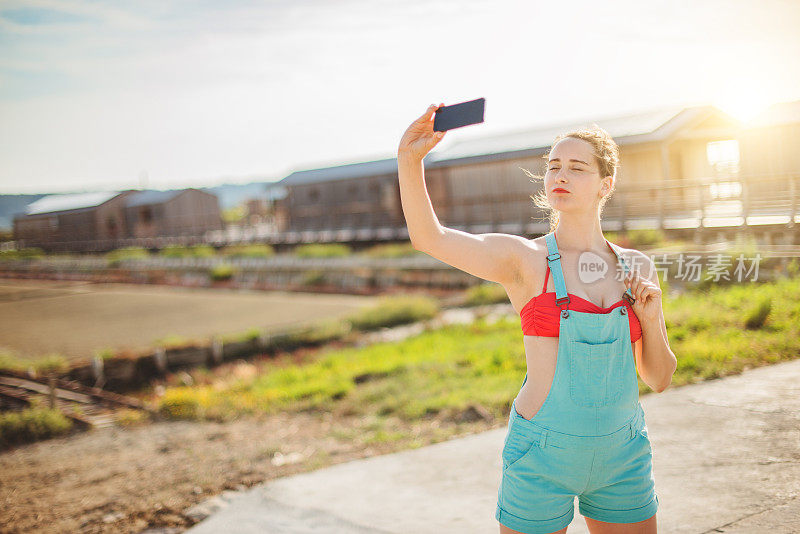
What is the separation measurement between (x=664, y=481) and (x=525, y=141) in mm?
11871

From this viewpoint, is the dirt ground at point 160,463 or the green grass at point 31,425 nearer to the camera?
the dirt ground at point 160,463

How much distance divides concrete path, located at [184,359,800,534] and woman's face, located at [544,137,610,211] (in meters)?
1.42

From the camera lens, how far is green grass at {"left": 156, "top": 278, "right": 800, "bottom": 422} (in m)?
3.92

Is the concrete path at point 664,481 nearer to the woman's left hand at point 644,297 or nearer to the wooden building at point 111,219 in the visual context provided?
the woman's left hand at point 644,297

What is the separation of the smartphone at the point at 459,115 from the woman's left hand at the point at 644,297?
56 centimetres

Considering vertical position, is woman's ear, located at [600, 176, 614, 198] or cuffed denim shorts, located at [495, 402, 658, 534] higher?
woman's ear, located at [600, 176, 614, 198]

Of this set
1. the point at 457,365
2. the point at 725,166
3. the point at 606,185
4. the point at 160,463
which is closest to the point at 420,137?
the point at 606,185

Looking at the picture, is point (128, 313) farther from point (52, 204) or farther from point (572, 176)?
point (572, 176)

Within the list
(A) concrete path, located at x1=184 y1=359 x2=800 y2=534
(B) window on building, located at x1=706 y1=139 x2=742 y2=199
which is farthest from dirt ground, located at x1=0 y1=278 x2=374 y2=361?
(B) window on building, located at x1=706 y1=139 x2=742 y2=199

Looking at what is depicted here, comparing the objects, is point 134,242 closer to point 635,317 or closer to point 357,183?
point 357,183

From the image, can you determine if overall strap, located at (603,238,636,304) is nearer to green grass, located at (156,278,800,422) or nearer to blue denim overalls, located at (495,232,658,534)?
blue denim overalls, located at (495,232,658,534)

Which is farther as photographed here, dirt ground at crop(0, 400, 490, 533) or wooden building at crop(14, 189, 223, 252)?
wooden building at crop(14, 189, 223, 252)

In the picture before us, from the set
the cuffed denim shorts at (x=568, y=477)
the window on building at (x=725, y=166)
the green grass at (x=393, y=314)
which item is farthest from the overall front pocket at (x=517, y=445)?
the green grass at (x=393, y=314)

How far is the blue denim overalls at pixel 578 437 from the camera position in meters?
1.55
